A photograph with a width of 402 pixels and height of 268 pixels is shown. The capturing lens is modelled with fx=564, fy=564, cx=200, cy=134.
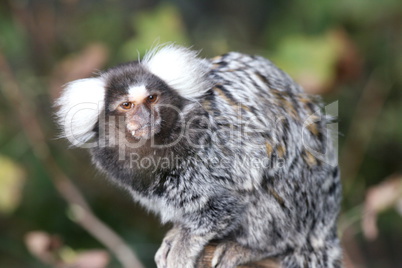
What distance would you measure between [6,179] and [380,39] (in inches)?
126

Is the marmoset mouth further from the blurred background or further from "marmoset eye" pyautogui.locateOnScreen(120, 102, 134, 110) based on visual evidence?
the blurred background

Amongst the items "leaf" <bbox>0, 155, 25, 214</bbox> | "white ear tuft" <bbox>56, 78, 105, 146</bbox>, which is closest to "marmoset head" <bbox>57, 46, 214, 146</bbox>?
"white ear tuft" <bbox>56, 78, 105, 146</bbox>

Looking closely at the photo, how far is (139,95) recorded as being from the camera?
2.48 meters

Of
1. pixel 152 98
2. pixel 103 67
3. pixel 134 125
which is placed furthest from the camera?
pixel 103 67

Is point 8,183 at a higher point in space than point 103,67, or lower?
lower

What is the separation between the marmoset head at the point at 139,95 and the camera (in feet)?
8.14

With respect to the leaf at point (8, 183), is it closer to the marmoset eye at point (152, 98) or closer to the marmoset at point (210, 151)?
the marmoset at point (210, 151)

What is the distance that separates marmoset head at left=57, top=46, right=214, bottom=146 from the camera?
248 cm

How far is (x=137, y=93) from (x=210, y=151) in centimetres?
41

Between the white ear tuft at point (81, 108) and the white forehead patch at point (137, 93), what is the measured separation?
17 cm

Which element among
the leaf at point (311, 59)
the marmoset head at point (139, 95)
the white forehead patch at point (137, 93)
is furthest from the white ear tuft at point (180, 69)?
the leaf at point (311, 59)

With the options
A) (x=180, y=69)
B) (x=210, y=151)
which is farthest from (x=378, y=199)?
(x=180, y=69)

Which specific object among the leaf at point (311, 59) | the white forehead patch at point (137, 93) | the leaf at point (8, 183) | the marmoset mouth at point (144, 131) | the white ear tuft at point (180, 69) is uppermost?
the leaf at point (311, 59)

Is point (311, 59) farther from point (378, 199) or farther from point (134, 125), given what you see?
point (134, 125)
